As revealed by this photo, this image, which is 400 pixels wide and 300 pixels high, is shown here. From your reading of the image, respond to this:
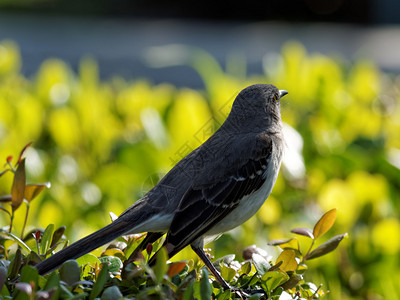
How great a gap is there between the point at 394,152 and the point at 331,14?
61.9 ft

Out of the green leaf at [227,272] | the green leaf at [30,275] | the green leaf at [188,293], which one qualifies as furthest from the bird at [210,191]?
the green leaf at [188,293]

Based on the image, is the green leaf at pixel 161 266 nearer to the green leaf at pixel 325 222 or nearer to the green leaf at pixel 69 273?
the green leaf at pixel 69 273

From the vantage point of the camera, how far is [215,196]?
131 inches

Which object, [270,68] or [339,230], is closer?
[339,230]

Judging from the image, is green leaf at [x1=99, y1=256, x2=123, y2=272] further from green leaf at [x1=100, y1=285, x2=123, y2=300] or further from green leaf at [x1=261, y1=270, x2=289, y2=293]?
green leaf at [x1=261, y1=270, x2=289, y2=293]

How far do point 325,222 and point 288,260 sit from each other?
0.25 m

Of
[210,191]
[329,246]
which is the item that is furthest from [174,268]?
[210,191]

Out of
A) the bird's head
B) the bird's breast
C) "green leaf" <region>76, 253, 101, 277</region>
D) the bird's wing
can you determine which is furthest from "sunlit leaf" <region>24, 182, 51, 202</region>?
the bird's head

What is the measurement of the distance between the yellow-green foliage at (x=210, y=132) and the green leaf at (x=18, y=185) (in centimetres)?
99

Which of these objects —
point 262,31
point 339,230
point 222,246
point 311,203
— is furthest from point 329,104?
point 262,31

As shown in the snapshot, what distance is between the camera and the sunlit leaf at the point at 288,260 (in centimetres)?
268

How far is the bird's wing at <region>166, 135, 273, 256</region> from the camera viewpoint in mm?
3139

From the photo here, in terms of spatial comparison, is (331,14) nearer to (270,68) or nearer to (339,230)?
(270,68)

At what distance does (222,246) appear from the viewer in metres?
4.09
